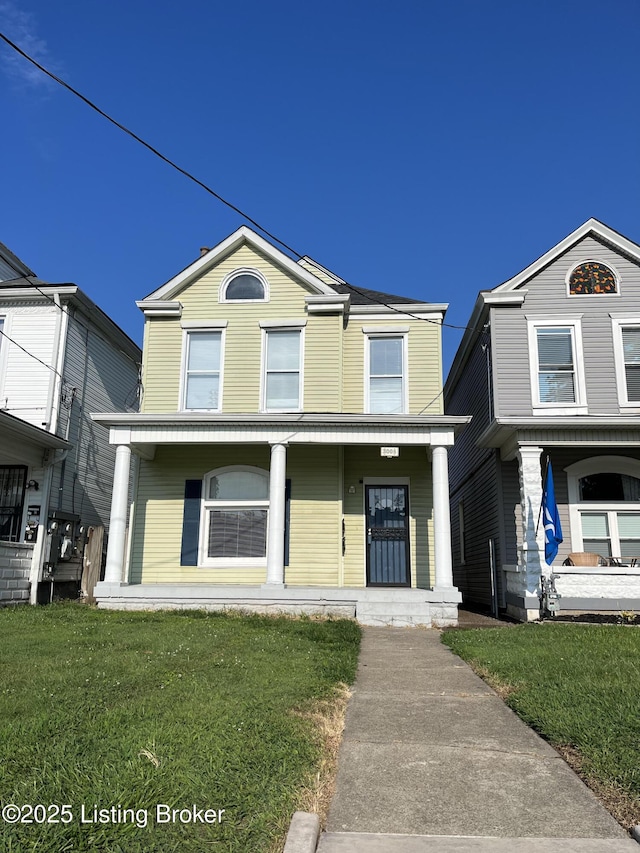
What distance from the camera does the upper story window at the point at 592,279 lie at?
1307 cm

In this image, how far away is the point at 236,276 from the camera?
558 inches

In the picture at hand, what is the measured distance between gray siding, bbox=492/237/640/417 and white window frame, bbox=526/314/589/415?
87 millimetres

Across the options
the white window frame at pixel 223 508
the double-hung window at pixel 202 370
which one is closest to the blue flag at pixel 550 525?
the white window frame at pixel 223 508

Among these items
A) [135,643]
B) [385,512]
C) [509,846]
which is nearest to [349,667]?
[135,643]

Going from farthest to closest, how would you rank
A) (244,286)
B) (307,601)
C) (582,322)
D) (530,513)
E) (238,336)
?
1. (244,286)
2. (238,336)
3. (582,322)
4. (530,513)
5. (307,601)

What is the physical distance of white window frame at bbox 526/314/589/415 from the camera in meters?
12.5

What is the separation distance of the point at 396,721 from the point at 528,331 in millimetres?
10029

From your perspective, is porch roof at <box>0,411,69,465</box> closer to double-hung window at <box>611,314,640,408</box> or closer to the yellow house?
the yellow house

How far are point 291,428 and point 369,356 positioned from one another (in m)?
2.88

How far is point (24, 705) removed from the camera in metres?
4.38

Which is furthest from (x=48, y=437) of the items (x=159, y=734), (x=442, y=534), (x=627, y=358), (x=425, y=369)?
(x=627, y=358)

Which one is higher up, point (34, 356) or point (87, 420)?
point (34, 356)

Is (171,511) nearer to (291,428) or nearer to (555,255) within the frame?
(291,428)

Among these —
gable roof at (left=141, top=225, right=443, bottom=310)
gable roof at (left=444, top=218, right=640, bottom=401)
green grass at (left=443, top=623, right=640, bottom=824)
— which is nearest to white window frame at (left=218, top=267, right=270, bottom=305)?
gable roof at (left=141, top=225, right=443, bottom=310)
